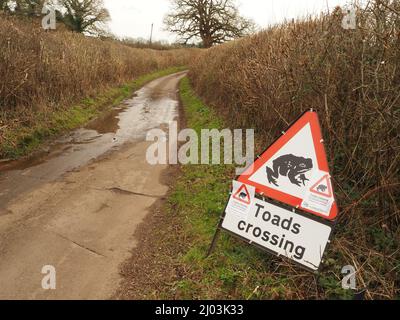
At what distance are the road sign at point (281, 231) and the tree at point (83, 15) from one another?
121 feet

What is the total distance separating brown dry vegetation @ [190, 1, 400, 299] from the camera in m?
3.24

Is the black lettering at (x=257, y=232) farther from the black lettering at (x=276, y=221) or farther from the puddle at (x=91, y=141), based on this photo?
the puddle at (x=91, y=141)

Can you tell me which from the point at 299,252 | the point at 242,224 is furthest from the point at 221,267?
the point at 299,252

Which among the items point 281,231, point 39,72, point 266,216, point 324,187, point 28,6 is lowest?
point 281,231

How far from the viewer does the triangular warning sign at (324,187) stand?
292 centimetres

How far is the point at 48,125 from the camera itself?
29.2 feet

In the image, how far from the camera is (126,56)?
21547 mm

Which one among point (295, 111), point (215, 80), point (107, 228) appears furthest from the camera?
point (215, 80)

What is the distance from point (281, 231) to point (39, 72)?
8.69 meters

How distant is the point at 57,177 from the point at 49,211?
1.45m

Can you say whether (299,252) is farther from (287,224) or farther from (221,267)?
(221,267)
